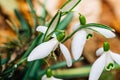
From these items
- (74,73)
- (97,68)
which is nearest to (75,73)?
(74,73)

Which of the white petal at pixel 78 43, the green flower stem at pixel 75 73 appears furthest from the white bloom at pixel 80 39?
the green flower stem at pixel 75 73

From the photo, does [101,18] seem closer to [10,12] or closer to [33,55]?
[10,12]

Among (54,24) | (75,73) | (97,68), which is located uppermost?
(54,24)

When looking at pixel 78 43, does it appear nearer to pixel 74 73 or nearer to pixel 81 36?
pixel 81 36

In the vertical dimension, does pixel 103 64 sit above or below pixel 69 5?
below

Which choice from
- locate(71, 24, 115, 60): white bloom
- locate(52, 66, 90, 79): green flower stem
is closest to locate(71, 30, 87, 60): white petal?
locate(71, 24, 115, 60): white bloom

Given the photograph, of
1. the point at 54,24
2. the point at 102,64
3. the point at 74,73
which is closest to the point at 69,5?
the point at 54,24

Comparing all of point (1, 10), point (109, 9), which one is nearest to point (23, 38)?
point (1, 10)

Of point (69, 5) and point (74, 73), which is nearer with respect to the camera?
point (69, 5)

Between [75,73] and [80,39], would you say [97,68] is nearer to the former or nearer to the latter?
[80,39]
